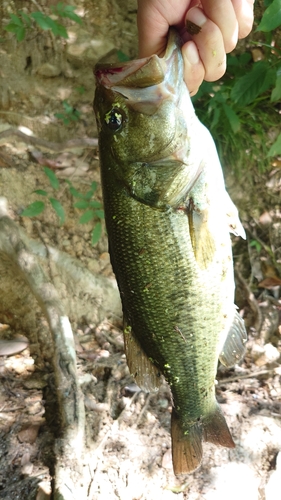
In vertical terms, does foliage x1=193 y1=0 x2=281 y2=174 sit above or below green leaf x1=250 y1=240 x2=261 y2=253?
above

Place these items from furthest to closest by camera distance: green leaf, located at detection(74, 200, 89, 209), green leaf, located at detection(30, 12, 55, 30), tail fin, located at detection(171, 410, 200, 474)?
green leaf, located at detection(74, 200, 89, 209) < green leaf, located at detection(30, 12, 55, 30) < tail fin, located at detection(171, 410, 200, 474)

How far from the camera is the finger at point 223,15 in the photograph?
4.48 feet

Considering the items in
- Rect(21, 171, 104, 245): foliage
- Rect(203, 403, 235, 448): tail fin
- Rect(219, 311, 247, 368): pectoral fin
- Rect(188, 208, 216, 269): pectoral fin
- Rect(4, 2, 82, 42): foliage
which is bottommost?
Rect(203, 403, 235, 448): tail fin

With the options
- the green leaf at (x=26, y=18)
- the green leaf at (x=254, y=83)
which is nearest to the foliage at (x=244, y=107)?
the green leaf at (x=254, y=83)

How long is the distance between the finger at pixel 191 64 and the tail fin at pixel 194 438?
1.39 meters

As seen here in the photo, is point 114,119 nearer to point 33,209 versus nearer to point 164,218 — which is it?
point 164,218

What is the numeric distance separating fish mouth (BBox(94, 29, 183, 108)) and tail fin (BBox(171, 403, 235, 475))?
4.29 feet

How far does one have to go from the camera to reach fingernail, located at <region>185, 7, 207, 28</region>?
141 cm

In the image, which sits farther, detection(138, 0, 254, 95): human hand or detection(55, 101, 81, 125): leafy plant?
detection(55, 101, 81, 125): leafy plant

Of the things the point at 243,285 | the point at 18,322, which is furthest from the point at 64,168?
the point at 243,285

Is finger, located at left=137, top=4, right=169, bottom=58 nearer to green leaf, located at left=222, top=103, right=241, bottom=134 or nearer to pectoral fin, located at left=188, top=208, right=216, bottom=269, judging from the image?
pectoral fin, located at left=188, top=208, right=216, bottom=269

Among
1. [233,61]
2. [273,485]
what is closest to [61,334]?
[273,485]

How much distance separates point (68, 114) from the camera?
3090mm

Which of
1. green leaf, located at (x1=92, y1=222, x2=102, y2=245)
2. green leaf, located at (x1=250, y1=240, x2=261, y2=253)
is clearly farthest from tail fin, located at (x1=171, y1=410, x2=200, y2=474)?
→ green leaf, located at (x1=250, y1=240, x2=261, y2=253)
